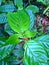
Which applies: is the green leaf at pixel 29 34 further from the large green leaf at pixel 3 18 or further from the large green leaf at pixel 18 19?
the large green leaf at pixel 3 18

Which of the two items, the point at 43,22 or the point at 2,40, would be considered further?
the point at 43,22

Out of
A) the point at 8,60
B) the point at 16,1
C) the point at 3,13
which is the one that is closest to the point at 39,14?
the point at 16,1

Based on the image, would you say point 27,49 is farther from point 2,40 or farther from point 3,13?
point 3,13

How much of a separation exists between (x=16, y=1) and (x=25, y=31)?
1.56 ft

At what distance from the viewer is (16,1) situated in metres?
1.32

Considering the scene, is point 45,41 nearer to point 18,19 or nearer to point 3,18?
point 18,19

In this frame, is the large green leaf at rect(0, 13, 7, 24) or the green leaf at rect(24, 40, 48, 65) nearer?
the green leaf at rect(24, 40, 48, 65)

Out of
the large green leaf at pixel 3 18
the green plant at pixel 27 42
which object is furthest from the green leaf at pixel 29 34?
the large green leaf at pixel 3 18

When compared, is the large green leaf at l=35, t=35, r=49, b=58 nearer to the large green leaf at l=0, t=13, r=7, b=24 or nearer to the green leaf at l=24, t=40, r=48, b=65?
the green leaf at l=24, t=40, r=48, b=65

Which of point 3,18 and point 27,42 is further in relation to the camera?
point 3,18

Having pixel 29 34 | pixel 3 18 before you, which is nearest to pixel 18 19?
pixel 29 34

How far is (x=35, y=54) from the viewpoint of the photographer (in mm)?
829

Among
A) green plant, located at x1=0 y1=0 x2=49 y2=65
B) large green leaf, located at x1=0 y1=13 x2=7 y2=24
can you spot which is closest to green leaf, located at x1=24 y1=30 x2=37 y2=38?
green plant, located at x1=0 y1=0 x2=49 y2=65

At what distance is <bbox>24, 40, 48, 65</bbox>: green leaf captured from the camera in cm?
82
